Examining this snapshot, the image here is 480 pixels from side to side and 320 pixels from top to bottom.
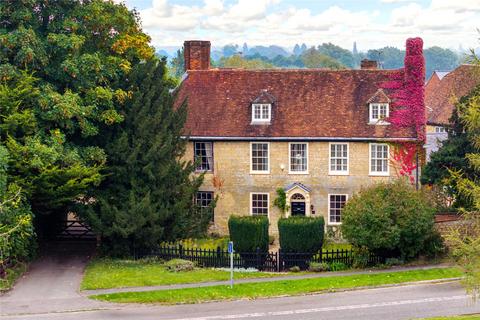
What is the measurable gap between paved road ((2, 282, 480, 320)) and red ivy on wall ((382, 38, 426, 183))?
1311cm

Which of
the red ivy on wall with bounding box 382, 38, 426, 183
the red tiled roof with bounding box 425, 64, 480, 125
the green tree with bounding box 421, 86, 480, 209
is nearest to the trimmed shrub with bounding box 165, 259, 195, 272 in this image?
the red ivy on wall with bounding box 382, 38, 426, 183

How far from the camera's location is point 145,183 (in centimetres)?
3422

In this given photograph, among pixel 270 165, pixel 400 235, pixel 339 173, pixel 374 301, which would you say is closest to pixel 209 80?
pixel 270 165

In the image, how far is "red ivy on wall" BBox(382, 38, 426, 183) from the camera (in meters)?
40.4

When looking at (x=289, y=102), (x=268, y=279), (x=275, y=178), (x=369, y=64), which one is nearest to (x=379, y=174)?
(x=275, y=178)

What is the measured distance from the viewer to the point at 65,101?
31.8 metres

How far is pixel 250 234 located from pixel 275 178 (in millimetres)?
8523

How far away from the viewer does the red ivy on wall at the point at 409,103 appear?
40.4m

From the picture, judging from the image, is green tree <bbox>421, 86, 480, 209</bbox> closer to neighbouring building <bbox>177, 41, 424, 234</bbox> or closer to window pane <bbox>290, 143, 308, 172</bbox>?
neighbouring building <bbox>177, 41, 424, 234</bbox>

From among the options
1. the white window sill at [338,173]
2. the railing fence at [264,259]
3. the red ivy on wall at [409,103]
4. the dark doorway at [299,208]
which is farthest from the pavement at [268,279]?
the dark doorway at [299,208]

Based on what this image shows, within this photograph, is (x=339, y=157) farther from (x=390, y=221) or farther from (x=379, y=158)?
(x=390, y=221)

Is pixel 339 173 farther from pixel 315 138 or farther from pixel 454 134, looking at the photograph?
pixel 454 134

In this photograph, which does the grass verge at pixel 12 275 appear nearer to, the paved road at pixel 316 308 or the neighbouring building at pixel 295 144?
Result: the paved road at pixel 316 308

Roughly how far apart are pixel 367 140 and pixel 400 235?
972cm
